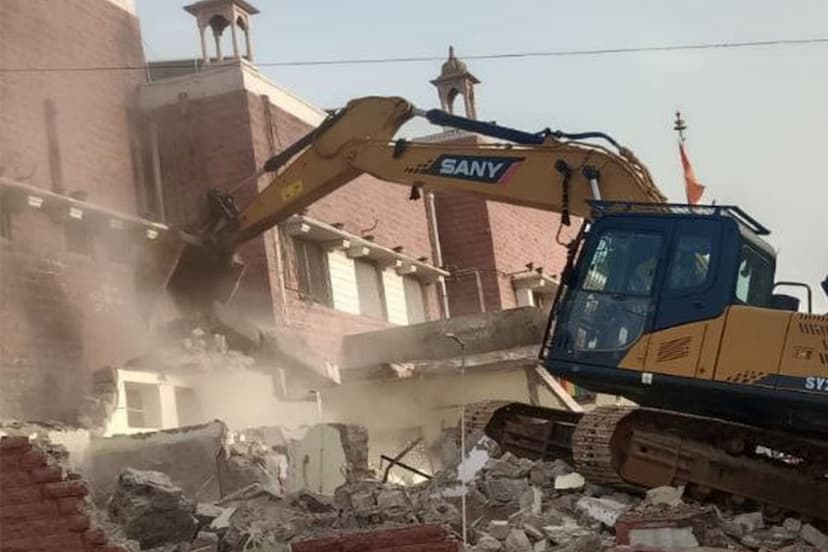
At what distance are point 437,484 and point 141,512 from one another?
3.03m

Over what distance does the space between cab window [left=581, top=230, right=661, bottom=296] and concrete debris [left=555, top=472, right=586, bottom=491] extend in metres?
1.81

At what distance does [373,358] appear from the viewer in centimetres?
2280

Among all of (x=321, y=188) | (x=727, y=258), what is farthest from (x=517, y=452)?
(x=321, y=188)

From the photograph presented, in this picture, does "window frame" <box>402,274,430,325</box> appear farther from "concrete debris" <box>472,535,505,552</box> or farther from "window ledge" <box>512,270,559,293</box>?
"concrete debris" <box>472,535,505,552</box>

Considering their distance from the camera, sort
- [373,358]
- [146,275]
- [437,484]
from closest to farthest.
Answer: [437,484] → [146,275] → [373,358]

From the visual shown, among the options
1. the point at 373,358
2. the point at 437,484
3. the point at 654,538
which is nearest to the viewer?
the point at 654,538

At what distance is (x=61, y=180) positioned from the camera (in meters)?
18.0

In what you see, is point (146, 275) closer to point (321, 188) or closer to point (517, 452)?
point (321, 188)

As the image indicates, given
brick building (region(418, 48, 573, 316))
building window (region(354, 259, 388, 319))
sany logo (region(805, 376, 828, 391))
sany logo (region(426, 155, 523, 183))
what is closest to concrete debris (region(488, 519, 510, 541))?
sany logo (region(805, 376, 828, 391))

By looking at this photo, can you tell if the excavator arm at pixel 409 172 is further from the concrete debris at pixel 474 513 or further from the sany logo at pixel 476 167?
the concrete debris at pixel 474 513

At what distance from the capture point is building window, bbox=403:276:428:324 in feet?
87.5

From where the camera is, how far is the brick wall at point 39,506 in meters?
6.52

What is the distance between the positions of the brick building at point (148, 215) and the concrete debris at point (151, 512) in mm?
6424

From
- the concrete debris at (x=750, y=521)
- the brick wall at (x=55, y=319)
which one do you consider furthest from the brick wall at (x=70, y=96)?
the concrete debris at (x=750, y=521)
